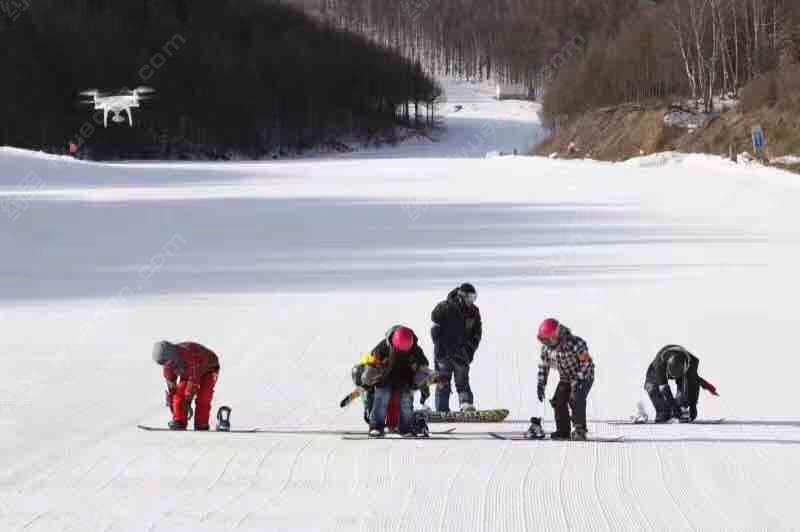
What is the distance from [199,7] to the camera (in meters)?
141

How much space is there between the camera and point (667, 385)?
10336 millimetres

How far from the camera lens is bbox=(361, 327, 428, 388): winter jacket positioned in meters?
9.54

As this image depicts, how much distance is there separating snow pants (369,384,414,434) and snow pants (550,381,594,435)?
3.70ft

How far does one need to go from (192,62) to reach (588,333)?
104m

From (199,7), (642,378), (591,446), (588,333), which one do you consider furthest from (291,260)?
(199,7)

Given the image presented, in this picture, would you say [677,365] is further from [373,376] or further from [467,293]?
[373,376]

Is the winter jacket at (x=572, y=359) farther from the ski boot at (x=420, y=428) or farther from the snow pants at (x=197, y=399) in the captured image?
the snow pants at (x=197, y=399)

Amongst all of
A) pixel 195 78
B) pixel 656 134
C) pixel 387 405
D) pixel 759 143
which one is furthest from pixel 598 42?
pixel 387 405

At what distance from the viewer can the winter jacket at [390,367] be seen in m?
9.54

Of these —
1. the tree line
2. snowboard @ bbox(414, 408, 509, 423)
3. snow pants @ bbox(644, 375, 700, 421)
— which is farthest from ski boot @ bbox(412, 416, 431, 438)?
the tree line

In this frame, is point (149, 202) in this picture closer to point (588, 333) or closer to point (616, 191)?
point (616, 191)

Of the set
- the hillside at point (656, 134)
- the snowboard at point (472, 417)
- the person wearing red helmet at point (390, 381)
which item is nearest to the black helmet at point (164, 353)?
the person wearing red helmet at point (390, 381)

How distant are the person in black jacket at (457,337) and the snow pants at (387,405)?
99cm

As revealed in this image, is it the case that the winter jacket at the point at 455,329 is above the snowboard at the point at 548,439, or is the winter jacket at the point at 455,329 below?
above
